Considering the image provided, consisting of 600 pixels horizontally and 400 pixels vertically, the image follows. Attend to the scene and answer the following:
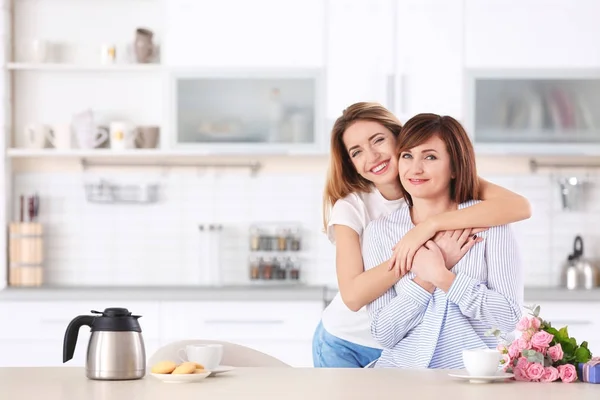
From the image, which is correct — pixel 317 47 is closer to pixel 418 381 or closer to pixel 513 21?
pixel 513 21

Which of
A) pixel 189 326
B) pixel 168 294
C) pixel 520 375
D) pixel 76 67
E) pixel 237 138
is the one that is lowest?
pixel 189 326

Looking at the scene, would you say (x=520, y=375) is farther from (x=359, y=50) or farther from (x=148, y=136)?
(x=148, y=136)

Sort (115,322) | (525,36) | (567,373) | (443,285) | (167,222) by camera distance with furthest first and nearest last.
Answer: (167,222) → (525,36) → (443,285) → (115,322) → (567,373)

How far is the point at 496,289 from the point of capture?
257cm

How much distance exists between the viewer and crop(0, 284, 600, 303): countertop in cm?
472

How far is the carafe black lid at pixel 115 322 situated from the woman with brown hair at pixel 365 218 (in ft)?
2.08

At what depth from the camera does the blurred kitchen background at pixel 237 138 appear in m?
4.79

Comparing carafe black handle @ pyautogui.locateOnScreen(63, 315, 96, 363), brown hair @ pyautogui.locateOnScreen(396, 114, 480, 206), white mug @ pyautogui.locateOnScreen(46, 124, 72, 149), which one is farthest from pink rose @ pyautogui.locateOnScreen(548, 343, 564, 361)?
white mug @ pyautogui.locateOnScreen(46, 124, 72, 149)

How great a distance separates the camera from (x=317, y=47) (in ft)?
16.5

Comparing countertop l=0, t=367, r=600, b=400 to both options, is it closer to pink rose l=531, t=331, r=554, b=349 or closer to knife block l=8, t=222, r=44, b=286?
pink rose l=531, t=331, r=554, b=349

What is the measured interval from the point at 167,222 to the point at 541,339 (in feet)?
10.8

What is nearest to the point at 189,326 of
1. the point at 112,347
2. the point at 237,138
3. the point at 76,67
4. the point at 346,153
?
the point at 237,138

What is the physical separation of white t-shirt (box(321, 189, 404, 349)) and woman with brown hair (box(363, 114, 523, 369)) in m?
0.28

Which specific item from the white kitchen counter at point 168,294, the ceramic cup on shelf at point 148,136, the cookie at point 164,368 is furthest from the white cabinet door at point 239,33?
the cookie at point 164,368
